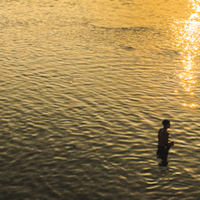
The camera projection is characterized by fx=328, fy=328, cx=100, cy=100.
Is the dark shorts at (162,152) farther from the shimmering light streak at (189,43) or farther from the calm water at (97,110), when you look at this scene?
the shimmering light streak at (189,43)

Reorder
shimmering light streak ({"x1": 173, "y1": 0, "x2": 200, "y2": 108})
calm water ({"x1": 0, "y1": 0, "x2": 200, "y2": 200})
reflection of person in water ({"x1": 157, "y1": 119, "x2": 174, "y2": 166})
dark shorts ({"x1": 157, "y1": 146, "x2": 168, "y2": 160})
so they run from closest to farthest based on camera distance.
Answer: calm water ({"x1": 0, "y1": 0, "x2": 200, "y2": 200}) → reflection of person in water ({"x1": 157, "y1": 119, "x2": 174, "y2": 166}) → dark shorts ({"x1": 157, "y1": 146, "x2": 168, "y2": 160}) → shimmering light streak ({"x1": 173, "y1": 0, "x2": 200, "y2": 108})

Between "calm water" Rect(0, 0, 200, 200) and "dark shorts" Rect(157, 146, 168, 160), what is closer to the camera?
"calm water" Rect(0, 0, 200, 200)

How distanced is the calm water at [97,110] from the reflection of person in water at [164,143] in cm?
41

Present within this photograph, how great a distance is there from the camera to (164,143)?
1767 cm

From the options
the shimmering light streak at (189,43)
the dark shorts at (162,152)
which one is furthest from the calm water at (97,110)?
the dark shorts at (162,152)

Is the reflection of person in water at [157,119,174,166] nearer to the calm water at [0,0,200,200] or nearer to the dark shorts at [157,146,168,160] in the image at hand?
the dark shorts at [157,146,168,160]

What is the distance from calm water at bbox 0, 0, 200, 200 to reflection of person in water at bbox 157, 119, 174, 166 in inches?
16.0

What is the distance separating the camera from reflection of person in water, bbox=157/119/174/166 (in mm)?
17180

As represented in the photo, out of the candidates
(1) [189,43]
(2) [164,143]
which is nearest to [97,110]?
(2) [164,143]

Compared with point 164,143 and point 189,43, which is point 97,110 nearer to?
point 164,143

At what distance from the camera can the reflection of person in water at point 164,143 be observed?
1718 centimetres

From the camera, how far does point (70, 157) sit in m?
17.8

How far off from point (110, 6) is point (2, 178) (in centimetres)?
5413

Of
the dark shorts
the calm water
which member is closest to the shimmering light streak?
the calm water
